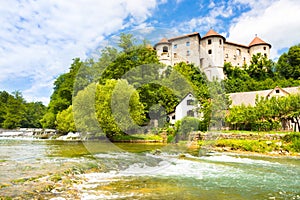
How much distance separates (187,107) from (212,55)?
27124mm

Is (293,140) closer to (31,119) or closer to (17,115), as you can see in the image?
(17,115)

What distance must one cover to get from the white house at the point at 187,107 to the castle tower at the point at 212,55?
2387cm

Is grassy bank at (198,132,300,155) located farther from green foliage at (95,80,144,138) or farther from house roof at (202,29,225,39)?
house roof at (202,29,225,39)

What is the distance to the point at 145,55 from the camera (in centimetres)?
4412

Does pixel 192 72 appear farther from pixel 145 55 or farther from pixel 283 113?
pixel 283 113

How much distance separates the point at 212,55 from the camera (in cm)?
5853

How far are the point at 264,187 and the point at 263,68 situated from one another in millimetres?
56604

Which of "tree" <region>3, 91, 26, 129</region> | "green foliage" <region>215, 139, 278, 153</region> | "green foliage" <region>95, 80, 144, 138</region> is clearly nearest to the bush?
"green foliage" <region>215, 139, 278, 153</region>

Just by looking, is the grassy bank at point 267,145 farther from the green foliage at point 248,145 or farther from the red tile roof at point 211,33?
the red tile roof at point 211,33

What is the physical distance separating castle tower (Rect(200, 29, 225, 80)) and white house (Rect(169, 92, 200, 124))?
23.9 meters

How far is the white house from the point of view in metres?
34.2

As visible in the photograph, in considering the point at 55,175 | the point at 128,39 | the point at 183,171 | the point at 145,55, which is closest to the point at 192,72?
the point at 145,55

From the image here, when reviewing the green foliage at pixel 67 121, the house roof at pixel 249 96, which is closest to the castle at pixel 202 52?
→ the house roof at pixel 249 96

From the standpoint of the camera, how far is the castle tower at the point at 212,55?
5850cm
